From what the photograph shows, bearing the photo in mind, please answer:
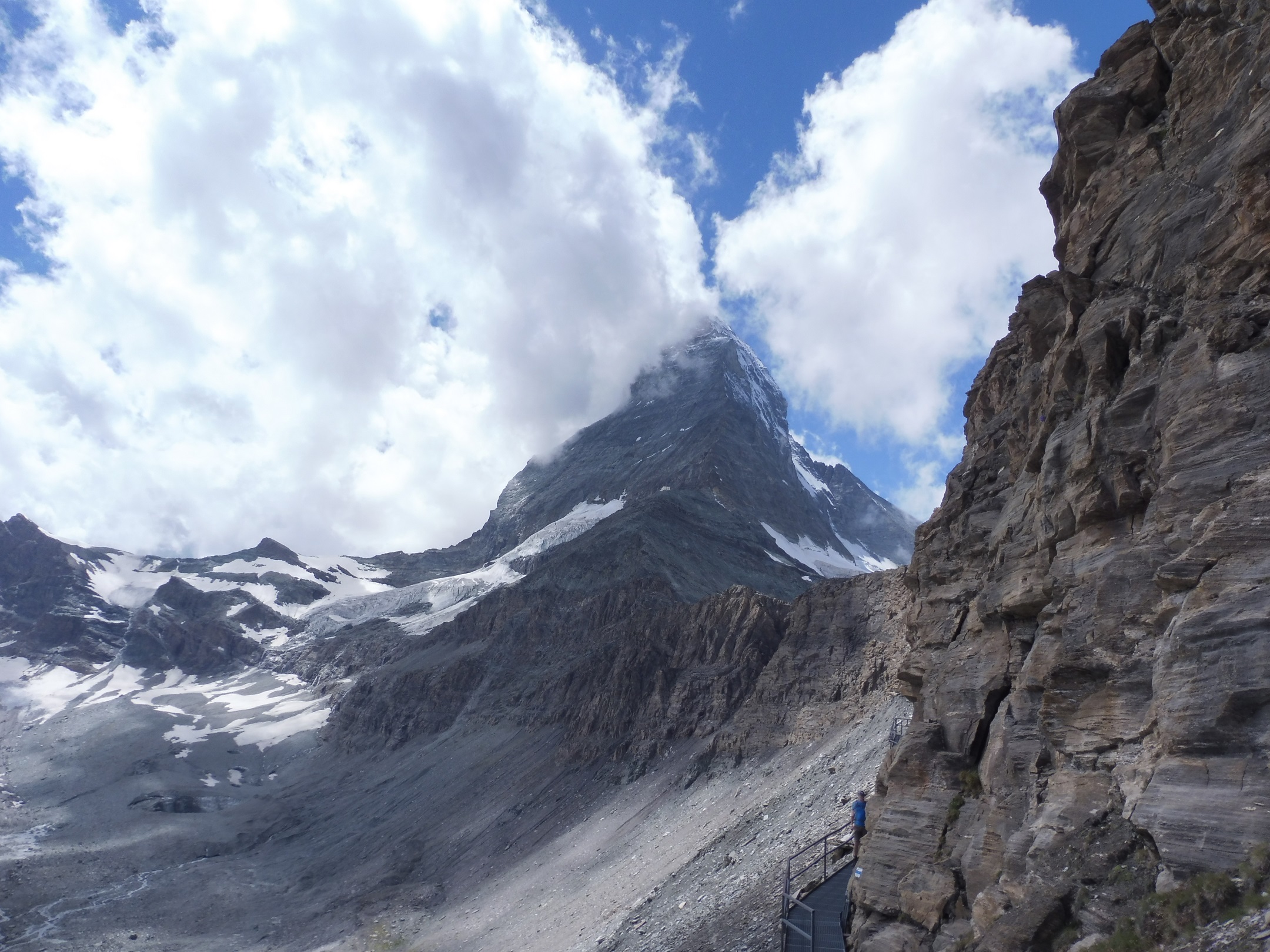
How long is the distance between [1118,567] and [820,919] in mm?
12279

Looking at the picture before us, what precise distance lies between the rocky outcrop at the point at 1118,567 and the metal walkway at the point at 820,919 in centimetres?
220

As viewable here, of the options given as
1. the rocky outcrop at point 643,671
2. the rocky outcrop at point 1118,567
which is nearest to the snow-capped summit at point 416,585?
the rocky outcrop at point 643,671

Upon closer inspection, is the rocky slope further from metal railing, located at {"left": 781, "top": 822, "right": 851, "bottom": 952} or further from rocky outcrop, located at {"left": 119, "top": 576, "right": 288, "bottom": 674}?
rocky outcrop, located at {"left": 119, "top": 576, "right": 288, "bottom": 674}

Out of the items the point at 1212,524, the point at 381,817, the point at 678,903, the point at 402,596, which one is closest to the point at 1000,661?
the point at 1212,524

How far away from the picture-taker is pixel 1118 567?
548 inches

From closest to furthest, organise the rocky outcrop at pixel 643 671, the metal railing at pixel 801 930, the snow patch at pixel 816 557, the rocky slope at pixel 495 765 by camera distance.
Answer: the metal railing at pixel 801 930
the rocky slope at pixel 495 765
the rocky outcrop at pixel 643 671
the snow patch at pixel 816 557

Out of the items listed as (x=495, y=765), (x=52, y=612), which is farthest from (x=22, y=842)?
(x=52, y=612)

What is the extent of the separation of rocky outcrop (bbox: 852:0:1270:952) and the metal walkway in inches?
86.5

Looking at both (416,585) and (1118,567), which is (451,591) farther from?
(1118,567)

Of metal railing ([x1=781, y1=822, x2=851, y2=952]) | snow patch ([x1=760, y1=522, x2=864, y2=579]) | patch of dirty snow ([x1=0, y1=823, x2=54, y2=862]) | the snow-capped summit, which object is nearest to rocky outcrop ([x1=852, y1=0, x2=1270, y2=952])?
metal railing ([x1=781, y1=822, x2=851, y2=952])

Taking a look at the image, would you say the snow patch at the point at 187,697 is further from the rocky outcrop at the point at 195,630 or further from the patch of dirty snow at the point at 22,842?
the patch of dirty snow at the point at 22,842

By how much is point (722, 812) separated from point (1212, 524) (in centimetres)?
3782

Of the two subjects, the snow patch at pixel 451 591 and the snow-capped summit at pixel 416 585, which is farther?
the snow patch at pixel 451 591

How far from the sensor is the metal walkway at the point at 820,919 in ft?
65.5
